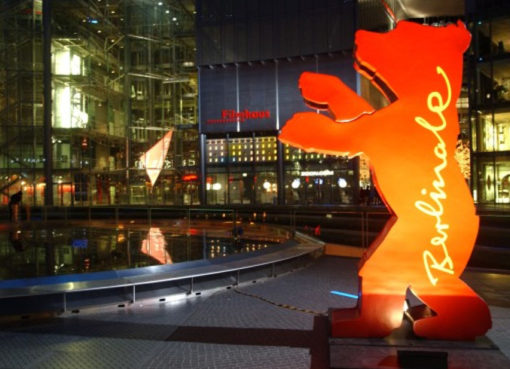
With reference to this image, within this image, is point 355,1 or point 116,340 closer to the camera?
point 116,340

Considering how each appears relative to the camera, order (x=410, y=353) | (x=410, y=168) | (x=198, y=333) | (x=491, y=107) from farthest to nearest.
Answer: (x=491, y=107)
(x=198, y=333)
(x=410, y=168)
(x=410, y=353)

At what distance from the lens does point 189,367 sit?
5.98 m

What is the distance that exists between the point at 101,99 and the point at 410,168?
42.0m

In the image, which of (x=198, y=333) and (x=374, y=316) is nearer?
(x=374, y=316)

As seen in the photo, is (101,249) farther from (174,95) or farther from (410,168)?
(174,95)

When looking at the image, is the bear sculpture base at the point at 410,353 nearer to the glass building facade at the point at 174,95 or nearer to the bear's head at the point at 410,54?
the bear's head at the point at 410,54

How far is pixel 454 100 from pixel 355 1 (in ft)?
105

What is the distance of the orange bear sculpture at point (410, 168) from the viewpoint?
604 centimetres

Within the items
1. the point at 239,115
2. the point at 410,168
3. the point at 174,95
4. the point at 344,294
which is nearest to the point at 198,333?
the point at 344,294

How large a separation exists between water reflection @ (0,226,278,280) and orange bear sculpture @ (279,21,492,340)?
703cm

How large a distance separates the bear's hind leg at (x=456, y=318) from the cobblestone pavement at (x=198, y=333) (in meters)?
0.87

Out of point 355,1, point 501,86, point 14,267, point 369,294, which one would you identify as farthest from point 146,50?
point 369,294

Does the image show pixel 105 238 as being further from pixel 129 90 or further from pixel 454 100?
pixel 129 90

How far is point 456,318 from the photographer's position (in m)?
5.94
